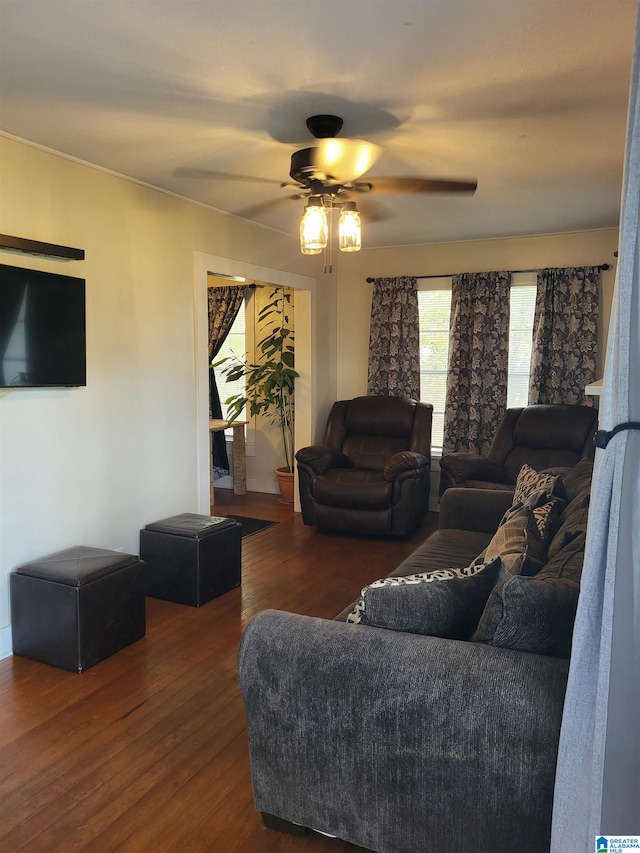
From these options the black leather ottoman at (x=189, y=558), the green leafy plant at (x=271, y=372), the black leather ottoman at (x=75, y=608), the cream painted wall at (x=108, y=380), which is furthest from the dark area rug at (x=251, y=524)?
the black leather ottoman at (x=75, y=608)

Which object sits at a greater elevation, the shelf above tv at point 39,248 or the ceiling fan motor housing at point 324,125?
the ceiling fan motor housing at point 324,125

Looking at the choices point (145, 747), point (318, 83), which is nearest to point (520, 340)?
point (318, 83)

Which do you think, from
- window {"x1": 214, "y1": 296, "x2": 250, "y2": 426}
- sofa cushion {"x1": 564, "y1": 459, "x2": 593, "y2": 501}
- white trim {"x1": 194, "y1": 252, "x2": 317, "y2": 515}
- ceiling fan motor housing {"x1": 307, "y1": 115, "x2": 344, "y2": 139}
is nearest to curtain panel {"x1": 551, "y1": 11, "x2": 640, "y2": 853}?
sofa cushion {"x1": 564, "y1": 459, "x2": 593, "y2": 501}

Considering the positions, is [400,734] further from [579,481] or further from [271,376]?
[271,376]

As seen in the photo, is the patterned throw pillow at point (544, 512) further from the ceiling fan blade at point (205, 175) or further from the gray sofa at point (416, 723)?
the ceiling fan blade at point (205, 175)

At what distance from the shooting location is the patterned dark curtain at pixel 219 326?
685 cm

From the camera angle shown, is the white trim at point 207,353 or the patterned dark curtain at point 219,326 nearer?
the white trim at point 207,353

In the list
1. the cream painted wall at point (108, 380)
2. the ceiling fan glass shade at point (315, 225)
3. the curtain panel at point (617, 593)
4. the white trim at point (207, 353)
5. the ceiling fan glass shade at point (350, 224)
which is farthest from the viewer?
the white trim at point (207, 353)

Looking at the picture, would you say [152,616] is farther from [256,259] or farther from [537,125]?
[537,125]

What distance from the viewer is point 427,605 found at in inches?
71.4

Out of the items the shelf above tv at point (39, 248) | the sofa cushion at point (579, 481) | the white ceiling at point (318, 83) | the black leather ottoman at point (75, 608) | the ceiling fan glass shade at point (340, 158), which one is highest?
the white ceiling at point (318, 83)

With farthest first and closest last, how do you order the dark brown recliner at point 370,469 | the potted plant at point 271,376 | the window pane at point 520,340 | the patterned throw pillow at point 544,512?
1. the potted plant at point 271,376
2. the window pane at point 520,340
3. the dark brown recliner at point 370,469
4. the patterned throw pillow at point 544,512

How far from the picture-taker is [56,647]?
294 centimetres

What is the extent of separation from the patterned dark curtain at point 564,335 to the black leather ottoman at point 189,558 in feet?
9.96
